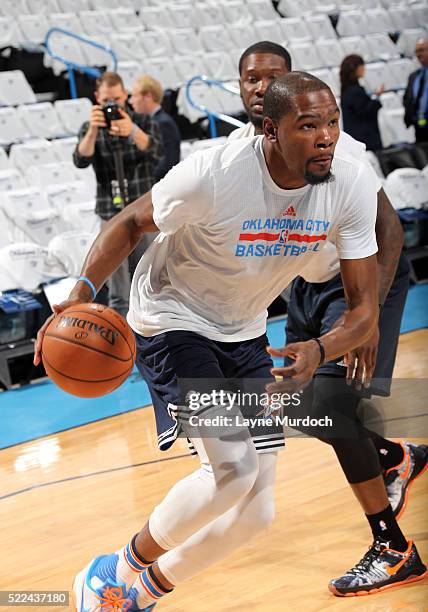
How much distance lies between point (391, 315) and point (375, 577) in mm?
935

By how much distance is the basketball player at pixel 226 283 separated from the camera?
8.30 feet

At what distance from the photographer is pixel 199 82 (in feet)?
34.7

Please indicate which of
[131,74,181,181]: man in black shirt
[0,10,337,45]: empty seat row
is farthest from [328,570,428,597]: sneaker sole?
[0,10,337,45]: empty seat row

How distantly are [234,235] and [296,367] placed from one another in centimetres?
45

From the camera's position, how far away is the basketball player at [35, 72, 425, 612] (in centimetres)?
253

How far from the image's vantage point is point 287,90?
248cm

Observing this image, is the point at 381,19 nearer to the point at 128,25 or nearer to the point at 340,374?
the point at 128,25

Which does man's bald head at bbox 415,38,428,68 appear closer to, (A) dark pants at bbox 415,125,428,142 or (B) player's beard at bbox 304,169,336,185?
(A) dark pants at bbox 415,125,428,142

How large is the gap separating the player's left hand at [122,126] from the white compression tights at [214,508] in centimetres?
337

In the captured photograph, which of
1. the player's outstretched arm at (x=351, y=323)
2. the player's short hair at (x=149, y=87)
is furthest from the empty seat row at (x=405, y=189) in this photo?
the player's outstretched arm at (x=351, y=323)

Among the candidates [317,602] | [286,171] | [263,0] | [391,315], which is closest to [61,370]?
[286,171]

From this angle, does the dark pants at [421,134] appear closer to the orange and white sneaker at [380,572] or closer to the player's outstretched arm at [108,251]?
the orange and white sneaker at [380,572]

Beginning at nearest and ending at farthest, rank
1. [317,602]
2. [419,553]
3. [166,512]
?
[166,512]
[317,602]
[419,553]

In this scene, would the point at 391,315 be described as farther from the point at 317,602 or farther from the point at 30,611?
the point at 30,611
